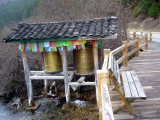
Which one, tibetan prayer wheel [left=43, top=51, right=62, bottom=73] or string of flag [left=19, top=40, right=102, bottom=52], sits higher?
string of flag [left=19, top=40, right=102, bottom=52]

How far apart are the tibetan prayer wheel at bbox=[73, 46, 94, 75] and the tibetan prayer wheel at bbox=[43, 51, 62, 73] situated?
100 cm

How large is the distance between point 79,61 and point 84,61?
234 mm

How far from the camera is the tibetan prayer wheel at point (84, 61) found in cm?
725

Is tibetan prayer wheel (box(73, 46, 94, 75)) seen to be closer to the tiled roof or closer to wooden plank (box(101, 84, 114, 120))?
the tiled roof

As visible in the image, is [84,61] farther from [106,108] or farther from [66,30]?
[106,108]

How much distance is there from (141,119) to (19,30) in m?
5.99

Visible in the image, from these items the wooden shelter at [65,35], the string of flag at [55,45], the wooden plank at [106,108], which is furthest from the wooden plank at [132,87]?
the string of flag at [55,45]

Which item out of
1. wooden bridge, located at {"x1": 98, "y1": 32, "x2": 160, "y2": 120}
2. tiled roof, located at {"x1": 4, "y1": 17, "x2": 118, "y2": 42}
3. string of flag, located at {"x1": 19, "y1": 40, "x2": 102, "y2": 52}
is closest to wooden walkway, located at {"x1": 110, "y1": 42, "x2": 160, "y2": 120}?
wooden bridge, located at {"x1": 98, "y1": 32, "x2": 160, "y2": 120}

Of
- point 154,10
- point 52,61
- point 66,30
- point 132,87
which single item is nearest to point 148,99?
point 132,87

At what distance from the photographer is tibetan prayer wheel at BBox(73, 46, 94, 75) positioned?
23.8 feet

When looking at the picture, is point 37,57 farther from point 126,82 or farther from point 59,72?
point 126,82

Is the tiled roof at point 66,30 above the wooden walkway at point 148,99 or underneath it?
above

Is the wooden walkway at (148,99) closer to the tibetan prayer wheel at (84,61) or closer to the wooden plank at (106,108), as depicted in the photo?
the wooden plank at (106,108)

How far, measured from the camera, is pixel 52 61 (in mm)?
7602
